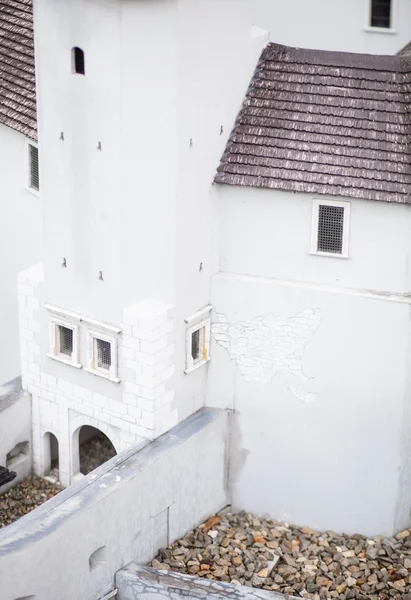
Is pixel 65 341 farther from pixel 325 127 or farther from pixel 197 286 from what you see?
pixel 325 127

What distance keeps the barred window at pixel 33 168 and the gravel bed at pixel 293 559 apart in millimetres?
7879

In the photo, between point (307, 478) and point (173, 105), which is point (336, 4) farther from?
point (307, 478)

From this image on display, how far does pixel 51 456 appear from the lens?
992 inches

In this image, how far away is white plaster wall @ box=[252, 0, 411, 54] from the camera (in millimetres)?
26469

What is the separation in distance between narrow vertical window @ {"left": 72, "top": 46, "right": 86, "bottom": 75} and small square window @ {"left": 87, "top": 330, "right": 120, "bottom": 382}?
4840 mm

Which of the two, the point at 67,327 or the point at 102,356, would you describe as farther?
the point at 67,327

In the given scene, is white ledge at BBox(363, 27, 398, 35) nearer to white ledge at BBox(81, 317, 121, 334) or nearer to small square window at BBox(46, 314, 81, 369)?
white ledge at BBox(81, 317, 121, 334)

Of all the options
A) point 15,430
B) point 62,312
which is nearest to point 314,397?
point 62,312

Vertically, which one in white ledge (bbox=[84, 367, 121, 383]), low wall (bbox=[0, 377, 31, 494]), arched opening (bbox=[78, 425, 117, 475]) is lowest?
arched opening (bbox=[78, 425, 117, 475])

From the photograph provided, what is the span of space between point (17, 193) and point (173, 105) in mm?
6352

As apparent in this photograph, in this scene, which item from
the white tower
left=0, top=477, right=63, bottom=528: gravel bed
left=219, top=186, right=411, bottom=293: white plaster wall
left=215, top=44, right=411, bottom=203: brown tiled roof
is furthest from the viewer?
left=0, top=477, right=63, bottom=528: gravel bed

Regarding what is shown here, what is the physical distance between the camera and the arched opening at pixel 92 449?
25469 millimetres

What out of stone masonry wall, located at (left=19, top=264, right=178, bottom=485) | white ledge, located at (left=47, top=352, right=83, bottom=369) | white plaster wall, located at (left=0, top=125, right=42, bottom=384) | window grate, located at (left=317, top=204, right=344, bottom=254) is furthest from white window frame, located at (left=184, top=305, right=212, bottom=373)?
white plaster wall, located at (left=0, top=125, right=42, bottom=384)

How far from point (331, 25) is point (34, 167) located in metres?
7.36
